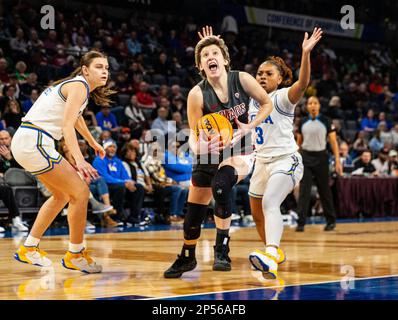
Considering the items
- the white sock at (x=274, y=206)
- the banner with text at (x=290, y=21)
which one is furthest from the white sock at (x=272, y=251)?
the banner with text at (x=290, y=21)

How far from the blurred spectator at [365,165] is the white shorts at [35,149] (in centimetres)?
1044

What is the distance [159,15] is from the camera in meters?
20.9

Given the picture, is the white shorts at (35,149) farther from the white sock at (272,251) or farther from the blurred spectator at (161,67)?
the blurred spectator at (161,67)

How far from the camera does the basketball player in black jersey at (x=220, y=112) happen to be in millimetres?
5852

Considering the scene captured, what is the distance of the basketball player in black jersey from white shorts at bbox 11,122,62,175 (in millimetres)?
1123

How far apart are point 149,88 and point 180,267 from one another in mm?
10563

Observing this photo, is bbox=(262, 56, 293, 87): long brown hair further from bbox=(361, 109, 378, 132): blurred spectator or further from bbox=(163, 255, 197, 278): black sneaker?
bbox=(361, 109, 378, 132): blurred spectator

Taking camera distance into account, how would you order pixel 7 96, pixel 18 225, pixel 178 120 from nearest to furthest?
pixel 18 225
pixel 7 96
pixel 178 120

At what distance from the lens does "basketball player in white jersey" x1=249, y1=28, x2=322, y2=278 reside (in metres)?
5.93

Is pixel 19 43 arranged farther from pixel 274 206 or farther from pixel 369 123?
pixel 274 206

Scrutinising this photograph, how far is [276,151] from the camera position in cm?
643

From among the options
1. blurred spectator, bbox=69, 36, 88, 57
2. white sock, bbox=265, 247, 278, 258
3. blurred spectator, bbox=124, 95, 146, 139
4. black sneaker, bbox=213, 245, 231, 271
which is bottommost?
black sneaker, bbox=213, 245, 231, 271

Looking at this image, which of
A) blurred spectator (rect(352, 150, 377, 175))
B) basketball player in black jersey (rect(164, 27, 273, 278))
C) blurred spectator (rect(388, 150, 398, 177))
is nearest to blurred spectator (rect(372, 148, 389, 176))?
blurred spectator (rect(388, 150, 398, 177))

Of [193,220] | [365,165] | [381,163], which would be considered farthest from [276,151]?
[381,163]
